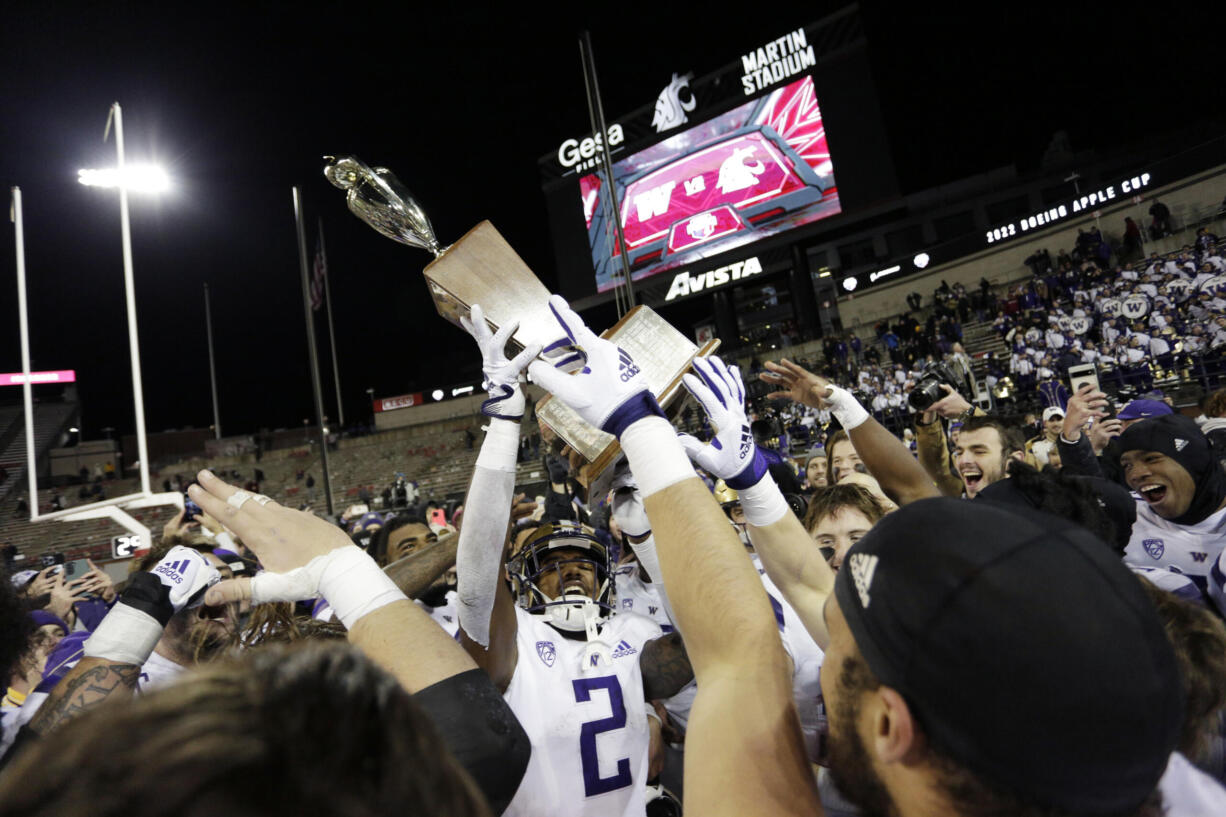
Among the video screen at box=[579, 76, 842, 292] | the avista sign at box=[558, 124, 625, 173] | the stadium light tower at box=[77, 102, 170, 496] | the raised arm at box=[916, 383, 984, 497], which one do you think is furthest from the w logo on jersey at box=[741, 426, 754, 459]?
the avista sign at box=[558, 124, 625, 173]

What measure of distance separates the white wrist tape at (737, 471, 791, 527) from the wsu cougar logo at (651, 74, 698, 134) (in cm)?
2627

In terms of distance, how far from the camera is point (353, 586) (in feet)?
4.02

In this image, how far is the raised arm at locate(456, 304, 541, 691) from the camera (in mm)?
1874

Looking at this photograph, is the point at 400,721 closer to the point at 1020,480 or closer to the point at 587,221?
the point at 1020,480

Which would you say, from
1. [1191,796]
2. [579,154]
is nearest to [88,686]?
[1191,796]

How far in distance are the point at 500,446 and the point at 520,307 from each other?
1.66 ft

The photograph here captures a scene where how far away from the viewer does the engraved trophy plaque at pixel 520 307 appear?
206 centimetres

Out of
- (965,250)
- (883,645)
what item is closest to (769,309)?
(965,250)

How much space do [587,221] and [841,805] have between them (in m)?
27.1

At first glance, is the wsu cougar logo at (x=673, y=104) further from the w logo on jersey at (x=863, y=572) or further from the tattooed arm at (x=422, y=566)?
the w logo on jersey at (x=863, y=572)

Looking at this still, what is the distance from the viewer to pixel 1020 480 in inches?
96.9

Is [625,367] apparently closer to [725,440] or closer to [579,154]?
[725,440]

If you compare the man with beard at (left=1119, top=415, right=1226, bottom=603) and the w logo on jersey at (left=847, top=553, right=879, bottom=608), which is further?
the man with beard at (left=1119, top=415, right=1226, bottom=603)

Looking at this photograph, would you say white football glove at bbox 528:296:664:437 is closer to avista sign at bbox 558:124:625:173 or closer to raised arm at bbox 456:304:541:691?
raised arm at bbox 456:304:541:691
